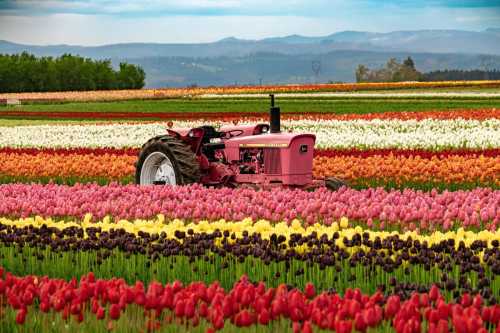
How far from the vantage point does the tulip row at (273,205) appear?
11.5m

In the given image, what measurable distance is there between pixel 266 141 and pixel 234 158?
2.11ft

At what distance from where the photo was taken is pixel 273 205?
12.5 m

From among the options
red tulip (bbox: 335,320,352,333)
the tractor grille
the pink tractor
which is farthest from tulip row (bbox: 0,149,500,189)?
red tulip (bbox: 335,320,352,333)

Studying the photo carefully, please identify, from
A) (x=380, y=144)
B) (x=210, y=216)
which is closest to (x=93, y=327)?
(x=210, y=216)

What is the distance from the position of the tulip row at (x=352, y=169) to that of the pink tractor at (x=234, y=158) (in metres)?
2.70

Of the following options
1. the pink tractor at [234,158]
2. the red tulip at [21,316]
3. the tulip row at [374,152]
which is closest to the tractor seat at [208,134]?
the pink tractor at [234,158]

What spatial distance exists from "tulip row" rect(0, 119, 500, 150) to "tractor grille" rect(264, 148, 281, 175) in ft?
32.5

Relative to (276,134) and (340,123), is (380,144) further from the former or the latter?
(276,134)

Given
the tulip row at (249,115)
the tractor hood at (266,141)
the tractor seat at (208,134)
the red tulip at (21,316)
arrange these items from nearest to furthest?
the red tulip at (21,316)
the tractor hood at (266,141)
the tractor seat at (208,134)
the tulip row at (249,115)

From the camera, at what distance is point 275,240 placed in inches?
380

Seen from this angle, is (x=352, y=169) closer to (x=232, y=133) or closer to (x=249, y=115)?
(x=232, y=133)

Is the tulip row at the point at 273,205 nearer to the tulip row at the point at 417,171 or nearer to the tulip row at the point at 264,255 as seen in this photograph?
the tulip row at the point at 264,255

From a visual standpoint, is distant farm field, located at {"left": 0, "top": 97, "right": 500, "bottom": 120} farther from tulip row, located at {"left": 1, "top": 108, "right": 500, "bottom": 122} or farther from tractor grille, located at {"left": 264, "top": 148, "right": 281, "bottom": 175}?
tractor grille, located at {"left": 264, "top": 148, "right": 281, "bottom": 175}

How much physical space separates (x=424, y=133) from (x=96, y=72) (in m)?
67.5
